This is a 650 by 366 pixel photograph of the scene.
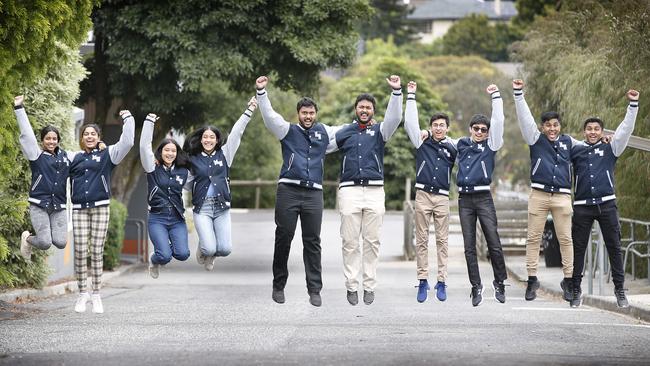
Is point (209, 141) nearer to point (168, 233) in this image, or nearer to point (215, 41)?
point (168, 233)

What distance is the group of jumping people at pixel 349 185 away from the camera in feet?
46.7

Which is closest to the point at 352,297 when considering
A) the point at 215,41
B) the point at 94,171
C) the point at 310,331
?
the point at 310,331

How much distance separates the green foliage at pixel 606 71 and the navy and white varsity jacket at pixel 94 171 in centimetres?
1060

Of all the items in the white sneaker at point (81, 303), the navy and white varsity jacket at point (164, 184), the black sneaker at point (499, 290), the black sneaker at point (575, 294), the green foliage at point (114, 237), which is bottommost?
the green foliage at point (114, 237)

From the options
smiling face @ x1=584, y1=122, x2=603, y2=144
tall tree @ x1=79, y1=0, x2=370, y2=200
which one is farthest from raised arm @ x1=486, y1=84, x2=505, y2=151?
tall tree @ x1=79, y1=0, x2=370, y2=200

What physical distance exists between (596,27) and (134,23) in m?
10.5

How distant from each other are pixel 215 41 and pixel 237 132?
46.9 ft

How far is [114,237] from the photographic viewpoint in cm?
2994

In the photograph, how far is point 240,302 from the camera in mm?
21469

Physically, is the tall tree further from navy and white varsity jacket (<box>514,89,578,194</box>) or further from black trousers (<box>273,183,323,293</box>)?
navy and white varsity jacket (<box>514,89,578,194</box>)

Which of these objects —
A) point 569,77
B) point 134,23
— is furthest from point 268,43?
point 569,77

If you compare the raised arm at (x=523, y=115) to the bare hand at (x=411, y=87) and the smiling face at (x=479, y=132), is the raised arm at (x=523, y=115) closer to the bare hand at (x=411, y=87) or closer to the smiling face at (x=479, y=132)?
the smiling face at (x=479, y=132)

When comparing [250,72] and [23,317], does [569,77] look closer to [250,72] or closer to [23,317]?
[250,72]

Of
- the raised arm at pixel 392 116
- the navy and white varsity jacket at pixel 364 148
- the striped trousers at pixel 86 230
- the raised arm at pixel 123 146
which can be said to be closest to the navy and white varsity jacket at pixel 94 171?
the raised arm at pixel 123 146
